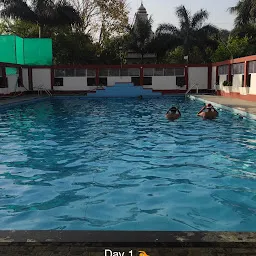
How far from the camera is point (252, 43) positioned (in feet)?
115

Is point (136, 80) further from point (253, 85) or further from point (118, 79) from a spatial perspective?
point (253, 85)

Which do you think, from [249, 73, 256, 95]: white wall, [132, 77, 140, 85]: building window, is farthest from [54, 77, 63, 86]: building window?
[249, 73, 256, 95]: white wall

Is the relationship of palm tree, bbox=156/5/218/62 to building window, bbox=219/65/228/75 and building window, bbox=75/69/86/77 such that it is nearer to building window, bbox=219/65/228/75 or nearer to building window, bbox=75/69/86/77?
building window, bbox=219/65/228/75

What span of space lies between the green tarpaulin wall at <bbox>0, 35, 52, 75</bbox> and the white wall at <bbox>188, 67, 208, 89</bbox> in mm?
13009

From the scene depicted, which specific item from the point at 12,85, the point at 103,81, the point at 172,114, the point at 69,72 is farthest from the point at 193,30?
the point at 172,114

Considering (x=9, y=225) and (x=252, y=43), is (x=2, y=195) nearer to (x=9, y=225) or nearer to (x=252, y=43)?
(x=9, y=225)

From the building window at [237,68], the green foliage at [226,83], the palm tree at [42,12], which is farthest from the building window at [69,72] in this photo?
the building window at [237,68]

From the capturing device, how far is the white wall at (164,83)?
30984 mm

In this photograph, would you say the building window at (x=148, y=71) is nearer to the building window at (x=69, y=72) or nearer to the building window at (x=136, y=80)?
the building window at (x=136, y=80)

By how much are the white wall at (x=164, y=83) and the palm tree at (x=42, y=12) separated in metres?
11.1

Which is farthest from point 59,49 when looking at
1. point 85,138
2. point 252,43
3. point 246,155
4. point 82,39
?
point 246,155

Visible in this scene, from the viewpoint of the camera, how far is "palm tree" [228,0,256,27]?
3127 cm

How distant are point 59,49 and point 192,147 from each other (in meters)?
30.7

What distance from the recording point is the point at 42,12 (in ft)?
109
